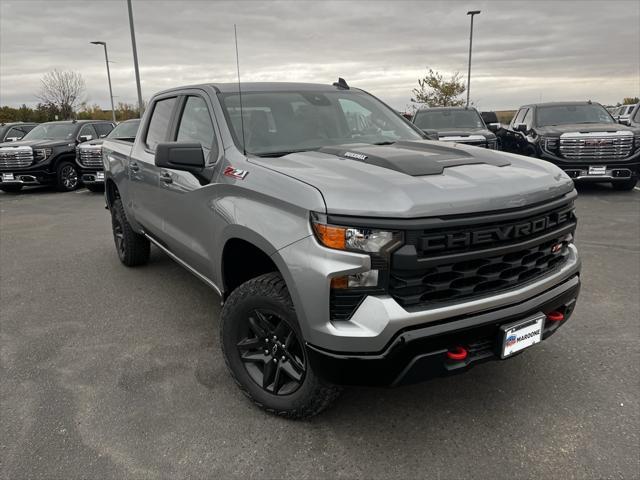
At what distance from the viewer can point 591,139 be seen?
920 centimetres

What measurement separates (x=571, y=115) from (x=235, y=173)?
9.93 metres

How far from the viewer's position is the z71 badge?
284cm

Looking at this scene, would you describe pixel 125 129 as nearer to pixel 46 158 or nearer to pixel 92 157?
pixel 92 157

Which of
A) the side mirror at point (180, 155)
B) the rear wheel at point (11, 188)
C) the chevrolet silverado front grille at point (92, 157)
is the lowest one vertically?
the rear wheel at point (11, 188)

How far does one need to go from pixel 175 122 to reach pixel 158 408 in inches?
84.5

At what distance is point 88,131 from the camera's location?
13.7 m

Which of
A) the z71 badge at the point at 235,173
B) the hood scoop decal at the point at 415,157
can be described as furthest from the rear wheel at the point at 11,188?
the hood scoop decal at the point at 415,157

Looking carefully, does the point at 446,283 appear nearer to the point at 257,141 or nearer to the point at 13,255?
the point at 257,141

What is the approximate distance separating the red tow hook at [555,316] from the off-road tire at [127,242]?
12.8ft

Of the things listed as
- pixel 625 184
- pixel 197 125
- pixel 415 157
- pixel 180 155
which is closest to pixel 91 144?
pixel 197 125

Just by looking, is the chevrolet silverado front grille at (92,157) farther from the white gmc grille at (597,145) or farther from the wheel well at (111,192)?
the white gmc grille at (597,145)

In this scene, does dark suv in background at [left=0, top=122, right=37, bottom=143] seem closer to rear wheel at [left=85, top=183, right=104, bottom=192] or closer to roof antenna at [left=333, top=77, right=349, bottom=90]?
rear wheel at [left=85, top=183, right=104, bottom=192]

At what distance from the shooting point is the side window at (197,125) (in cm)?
340

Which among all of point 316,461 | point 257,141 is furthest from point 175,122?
point 316,461
